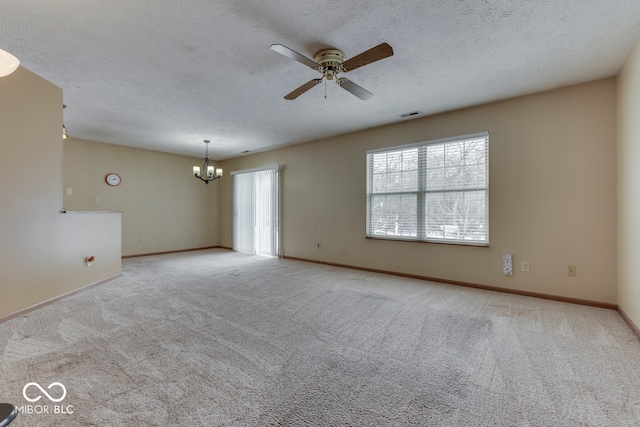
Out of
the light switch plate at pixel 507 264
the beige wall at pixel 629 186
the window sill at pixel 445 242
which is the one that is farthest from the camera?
the window sill at pixel 445 242

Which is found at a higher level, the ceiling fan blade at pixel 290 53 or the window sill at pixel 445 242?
the ceiling fan blade at pixel 290 53

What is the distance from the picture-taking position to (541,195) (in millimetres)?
3402

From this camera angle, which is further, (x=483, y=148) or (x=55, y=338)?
(x=483, y=148)

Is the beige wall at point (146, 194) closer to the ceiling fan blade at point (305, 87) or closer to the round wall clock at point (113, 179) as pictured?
the round wall clock at point (113, 179)

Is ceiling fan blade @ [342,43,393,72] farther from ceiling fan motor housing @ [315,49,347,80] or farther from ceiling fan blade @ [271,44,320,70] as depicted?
ceiling fan blade @ [271,44,320,70]

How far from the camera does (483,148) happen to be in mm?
3811

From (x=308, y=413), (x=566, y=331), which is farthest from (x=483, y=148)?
(x=308, y=413)

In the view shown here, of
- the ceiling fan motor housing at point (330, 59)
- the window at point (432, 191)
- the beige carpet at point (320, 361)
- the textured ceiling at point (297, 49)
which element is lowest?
the beige carpet at point (320, 361)

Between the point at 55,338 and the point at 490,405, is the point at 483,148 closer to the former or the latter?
the point at 490,405

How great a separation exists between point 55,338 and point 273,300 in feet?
Answer: 6.24

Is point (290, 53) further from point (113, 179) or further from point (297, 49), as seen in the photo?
point (113, 179)

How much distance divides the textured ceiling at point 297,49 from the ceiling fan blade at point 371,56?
0.84ft

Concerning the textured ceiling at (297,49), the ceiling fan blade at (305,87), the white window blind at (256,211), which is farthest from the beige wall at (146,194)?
the ceiling fan blade at (305,87)

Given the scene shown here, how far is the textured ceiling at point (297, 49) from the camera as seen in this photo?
6.63ft
